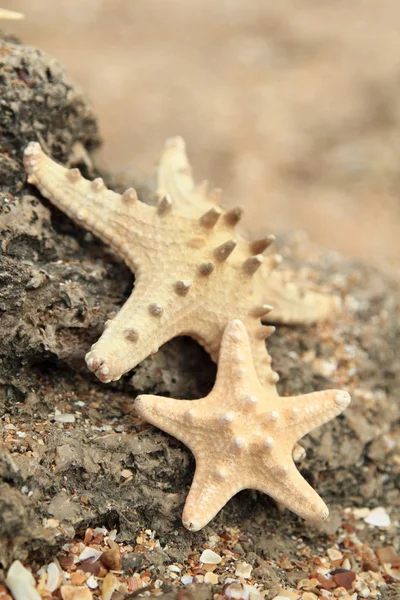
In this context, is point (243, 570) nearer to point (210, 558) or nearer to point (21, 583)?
point (210, 558)

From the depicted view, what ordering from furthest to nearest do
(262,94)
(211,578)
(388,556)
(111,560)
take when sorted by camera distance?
(262,94) → (388,556) → (211,578) → (111,560)

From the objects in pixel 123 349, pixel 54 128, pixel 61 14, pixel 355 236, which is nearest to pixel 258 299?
pixel 123 349

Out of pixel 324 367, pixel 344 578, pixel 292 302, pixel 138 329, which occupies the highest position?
pixel 138 329

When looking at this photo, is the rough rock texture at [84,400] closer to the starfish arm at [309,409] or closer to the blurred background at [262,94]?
the starfish arm at [309,409]

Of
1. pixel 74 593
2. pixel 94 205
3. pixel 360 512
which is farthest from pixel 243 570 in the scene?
pixel 94 205

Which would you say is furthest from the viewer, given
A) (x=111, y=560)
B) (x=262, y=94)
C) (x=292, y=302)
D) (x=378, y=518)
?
(x=262, y=94)

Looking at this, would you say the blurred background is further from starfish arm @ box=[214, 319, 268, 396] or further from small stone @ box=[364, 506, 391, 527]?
starfish arm @ box=[214, 319, 268, 396]

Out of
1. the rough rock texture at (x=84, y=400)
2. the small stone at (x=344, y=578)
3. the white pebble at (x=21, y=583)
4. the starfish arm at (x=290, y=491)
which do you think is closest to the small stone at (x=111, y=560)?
the rough rock texture at (x=84, y=400)

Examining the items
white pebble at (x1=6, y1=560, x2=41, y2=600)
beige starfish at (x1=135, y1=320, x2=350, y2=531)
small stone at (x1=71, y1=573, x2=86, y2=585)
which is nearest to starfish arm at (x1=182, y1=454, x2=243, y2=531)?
beige starfish at (x1=135, y1=320, x2=350, y2=531)
